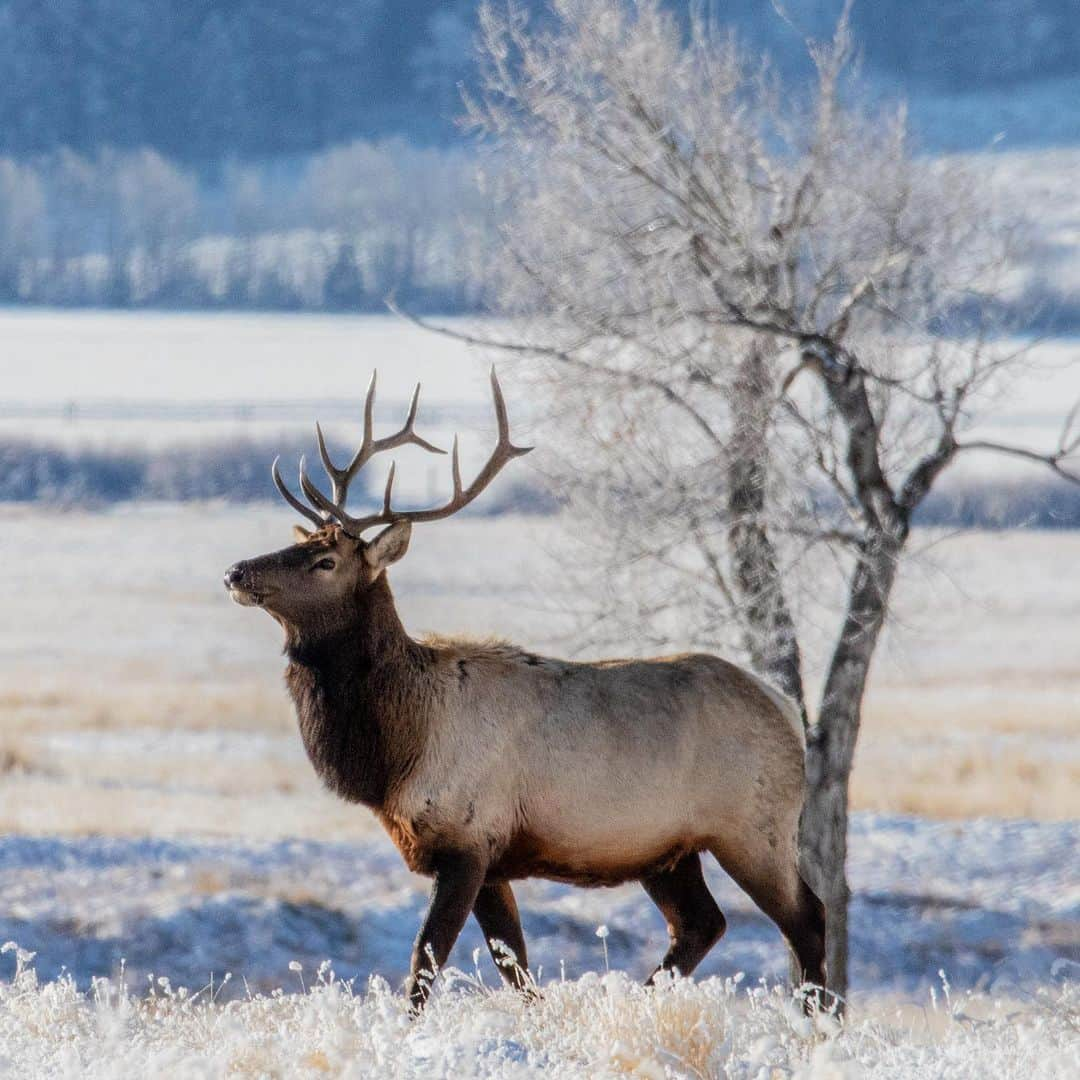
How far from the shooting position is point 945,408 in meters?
11.7

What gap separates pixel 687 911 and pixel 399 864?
8.16 m

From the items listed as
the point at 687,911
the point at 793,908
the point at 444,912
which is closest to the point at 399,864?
the point at 687,911

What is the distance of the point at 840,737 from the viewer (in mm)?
11922

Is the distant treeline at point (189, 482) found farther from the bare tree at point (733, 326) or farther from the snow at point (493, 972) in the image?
the bare tree at point (733, 326)

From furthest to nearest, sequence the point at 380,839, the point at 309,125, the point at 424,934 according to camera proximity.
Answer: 1. the point at 309,125
2. the point at 380,839
3. the point at 424,934

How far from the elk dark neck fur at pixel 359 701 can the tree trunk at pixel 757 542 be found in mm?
4805

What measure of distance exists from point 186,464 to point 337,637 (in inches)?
1764

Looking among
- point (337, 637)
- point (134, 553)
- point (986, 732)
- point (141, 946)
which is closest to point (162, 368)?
point (134, 553)

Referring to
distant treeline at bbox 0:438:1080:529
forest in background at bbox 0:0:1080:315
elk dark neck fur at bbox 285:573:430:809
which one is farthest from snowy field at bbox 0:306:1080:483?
elk dark neck fur at bbox 285:573:430:809

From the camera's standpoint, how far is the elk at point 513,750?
23.7 ft

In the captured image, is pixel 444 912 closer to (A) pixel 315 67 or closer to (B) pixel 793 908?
(B) pixel 793 908

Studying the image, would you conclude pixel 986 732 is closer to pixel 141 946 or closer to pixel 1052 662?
pixel 1052 662

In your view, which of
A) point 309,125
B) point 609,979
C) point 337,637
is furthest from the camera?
point 309,125

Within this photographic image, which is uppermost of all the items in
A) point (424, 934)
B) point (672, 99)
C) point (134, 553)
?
point (672, 99)
